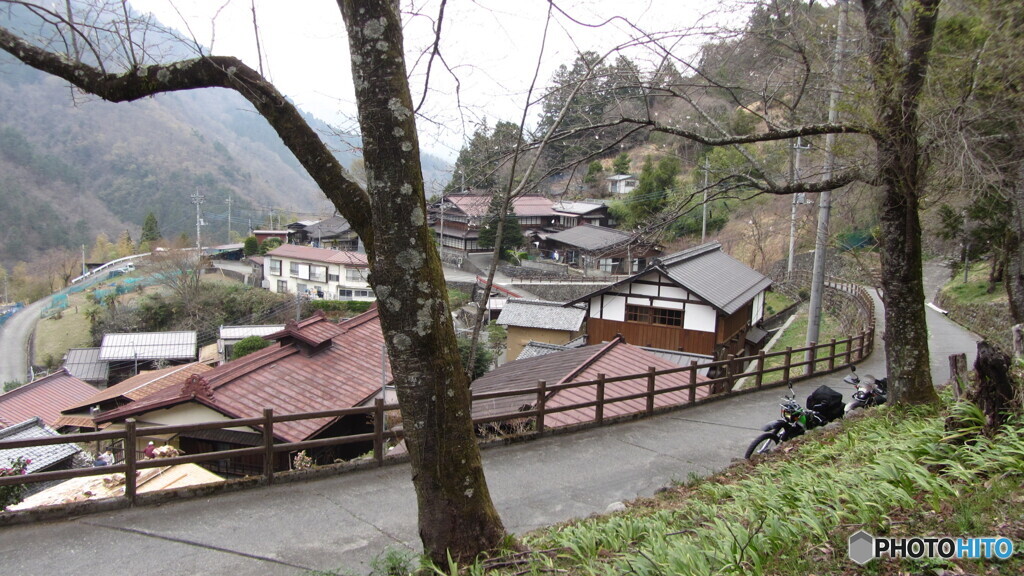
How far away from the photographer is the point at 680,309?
1998cm

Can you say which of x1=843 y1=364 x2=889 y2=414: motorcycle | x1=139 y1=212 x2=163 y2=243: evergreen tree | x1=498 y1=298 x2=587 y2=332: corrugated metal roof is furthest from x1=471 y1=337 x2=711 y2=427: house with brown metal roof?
x1=139 y1=212 x2=163 y2=243: evergreen tree

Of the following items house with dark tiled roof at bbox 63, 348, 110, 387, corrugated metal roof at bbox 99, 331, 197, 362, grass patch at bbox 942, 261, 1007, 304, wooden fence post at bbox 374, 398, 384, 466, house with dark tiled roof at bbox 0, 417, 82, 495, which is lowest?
house with dark tiled roof at bbox 63, 348, 110, 387

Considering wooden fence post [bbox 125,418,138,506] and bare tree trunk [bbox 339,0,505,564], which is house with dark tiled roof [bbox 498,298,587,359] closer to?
wooden fence post [bbox 125,418,138,506]

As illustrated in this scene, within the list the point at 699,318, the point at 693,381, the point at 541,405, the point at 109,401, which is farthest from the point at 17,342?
the point at 693,381

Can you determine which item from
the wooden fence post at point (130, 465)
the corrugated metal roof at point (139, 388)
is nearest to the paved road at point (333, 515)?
the wooden fence post at point (130, 465)

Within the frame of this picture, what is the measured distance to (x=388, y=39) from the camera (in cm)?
355

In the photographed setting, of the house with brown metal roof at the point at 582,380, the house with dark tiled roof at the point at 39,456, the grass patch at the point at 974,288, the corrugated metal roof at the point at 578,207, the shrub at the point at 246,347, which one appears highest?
the corrugated metal roof at the point at 578,207

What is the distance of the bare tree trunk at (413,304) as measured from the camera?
3.56 m

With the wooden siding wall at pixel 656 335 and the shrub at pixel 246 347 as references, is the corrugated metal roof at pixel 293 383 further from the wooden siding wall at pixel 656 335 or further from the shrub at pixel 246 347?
the shrub at pixel 246 347

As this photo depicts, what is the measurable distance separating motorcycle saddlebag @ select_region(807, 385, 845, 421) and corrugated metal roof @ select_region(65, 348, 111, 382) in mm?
36626

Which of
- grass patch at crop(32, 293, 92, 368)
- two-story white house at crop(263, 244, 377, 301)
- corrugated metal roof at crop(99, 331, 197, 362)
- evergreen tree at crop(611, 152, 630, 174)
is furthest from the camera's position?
evergreen tree at crop(611, 152, 630, 174)

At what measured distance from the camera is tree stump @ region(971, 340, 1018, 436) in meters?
4.55

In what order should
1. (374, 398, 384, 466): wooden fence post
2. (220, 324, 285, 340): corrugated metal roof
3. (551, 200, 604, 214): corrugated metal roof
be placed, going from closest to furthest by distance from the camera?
1. (374, 398, 384, 466): wooden fence post
2. (220, 324, 285, 340): corrugated metal roof
3. (551, 200, 604, 214): corrugated metal roof

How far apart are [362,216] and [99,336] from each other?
145 ft
